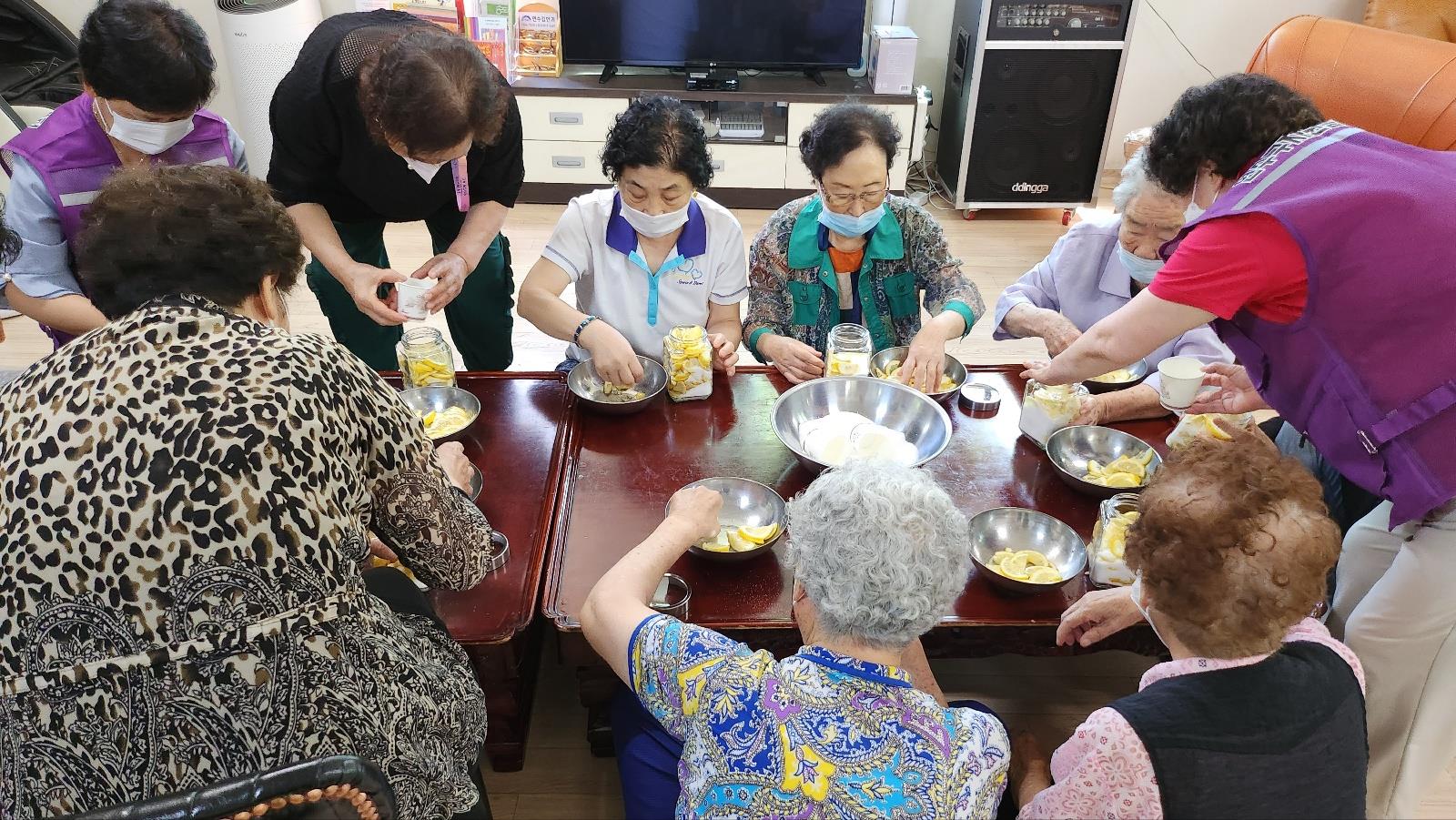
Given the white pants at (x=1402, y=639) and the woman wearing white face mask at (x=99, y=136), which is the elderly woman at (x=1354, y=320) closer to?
the white pants at (x=1402, y=639)

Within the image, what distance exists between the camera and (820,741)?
1.06m

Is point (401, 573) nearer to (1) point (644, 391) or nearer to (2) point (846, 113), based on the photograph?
(1) point (644, 391)

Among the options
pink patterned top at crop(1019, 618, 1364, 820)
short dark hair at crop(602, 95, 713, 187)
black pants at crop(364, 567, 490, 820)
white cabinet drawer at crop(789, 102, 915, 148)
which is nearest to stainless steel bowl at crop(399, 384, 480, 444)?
black pants at crop(364, 567, 490, 820)

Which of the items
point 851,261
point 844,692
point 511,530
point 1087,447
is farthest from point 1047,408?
point 511,530

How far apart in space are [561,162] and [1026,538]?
388cm

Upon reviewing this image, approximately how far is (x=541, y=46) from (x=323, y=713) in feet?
14.3

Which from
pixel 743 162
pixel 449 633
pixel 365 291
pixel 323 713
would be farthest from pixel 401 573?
pixel 743 162

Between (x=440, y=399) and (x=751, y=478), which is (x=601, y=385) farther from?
(x=751, y=478)

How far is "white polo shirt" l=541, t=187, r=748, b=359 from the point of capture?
2.30m

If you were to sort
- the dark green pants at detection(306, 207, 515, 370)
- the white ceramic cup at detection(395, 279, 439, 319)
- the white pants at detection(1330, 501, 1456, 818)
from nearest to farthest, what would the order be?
1. the white pants at detection(1330, 501, 1456, 818)
2. the white ceramic cup at detection(395, 279, 439, 319)
3. the dark green pants at detection(306, 207, 515, 370)

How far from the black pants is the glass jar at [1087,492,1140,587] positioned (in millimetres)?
1080

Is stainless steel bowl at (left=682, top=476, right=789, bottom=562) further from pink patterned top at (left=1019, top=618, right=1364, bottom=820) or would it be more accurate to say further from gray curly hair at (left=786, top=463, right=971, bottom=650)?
pink patterned top at (left=1019, top=618, right=1364, bottom=820)

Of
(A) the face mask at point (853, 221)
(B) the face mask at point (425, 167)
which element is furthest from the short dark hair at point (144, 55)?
(A) the face mask at point (853, 221)

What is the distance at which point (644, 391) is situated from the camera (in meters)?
2.06
